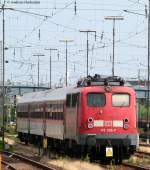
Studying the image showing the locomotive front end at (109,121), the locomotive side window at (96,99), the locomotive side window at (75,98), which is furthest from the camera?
the locomotive side window at (75,98)

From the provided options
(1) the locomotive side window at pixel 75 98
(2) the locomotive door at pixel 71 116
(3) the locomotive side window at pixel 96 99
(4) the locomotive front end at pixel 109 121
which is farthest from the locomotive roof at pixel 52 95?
(4) the locomotive front end at pixel 109 121

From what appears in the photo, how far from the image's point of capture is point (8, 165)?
2655 centimetres

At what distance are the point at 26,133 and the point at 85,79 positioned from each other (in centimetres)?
2022

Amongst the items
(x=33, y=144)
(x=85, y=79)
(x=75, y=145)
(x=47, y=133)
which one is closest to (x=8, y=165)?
(x=75, y=145)

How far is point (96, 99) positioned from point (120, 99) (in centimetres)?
93

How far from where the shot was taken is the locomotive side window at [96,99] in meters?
25.5

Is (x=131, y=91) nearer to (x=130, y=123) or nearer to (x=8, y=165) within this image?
(x=130, y=123)

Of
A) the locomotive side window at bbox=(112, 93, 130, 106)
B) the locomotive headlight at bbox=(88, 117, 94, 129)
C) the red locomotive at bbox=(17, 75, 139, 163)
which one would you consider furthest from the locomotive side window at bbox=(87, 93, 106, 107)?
the locomotive headlight at bbox=(88, 117, 94, 129)

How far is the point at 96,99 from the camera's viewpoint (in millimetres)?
25594

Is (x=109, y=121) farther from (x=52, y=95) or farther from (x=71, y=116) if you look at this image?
(x=52, y=95)

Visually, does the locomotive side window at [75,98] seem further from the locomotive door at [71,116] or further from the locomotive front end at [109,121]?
the locomotive front end at [109,121]

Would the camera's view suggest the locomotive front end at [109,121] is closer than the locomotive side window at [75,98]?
Yes

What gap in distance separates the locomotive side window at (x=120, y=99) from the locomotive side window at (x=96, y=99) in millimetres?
409

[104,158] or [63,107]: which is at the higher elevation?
[63,107]
